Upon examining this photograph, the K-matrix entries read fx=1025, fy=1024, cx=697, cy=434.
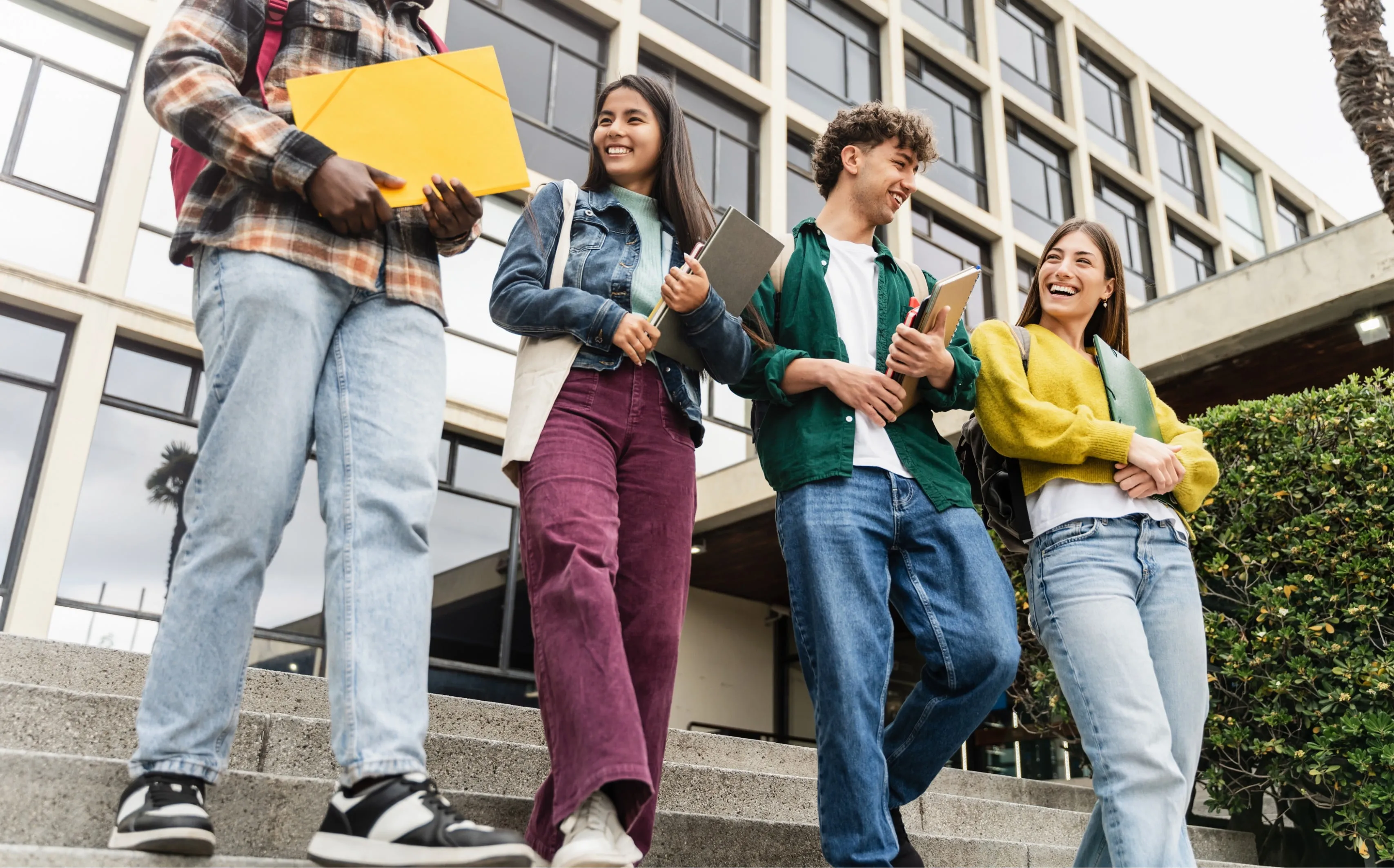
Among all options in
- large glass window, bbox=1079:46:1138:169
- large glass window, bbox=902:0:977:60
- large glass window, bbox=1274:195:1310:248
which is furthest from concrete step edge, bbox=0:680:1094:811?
large glass window, bbox=1274:195:1310:248

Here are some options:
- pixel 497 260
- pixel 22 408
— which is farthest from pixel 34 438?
pixel 497 260

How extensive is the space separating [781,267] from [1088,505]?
1.11 meters

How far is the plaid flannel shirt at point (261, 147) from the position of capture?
2152mm

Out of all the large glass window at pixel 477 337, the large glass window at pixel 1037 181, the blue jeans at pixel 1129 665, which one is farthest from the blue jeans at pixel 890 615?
the large glass window at pixel 1037 181

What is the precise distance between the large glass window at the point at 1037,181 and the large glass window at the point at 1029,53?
2.47 feet

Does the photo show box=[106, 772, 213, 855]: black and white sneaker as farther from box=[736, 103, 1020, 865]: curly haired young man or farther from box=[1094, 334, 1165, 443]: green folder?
box=[1094, 334, 1165, 443]: green folder

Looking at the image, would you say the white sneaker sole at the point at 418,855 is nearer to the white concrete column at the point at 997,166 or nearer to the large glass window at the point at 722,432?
the large glass window at the point at 722,432

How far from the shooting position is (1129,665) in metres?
2.58

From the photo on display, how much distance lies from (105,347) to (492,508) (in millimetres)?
4079

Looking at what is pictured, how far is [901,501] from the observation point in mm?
2689

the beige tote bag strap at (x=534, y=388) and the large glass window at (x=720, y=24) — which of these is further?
the large glass window at (x=720, y=24)

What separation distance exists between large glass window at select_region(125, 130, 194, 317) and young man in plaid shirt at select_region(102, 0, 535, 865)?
332 inches

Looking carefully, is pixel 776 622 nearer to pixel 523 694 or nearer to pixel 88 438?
pixel 523 694

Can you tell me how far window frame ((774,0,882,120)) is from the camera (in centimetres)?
1584
